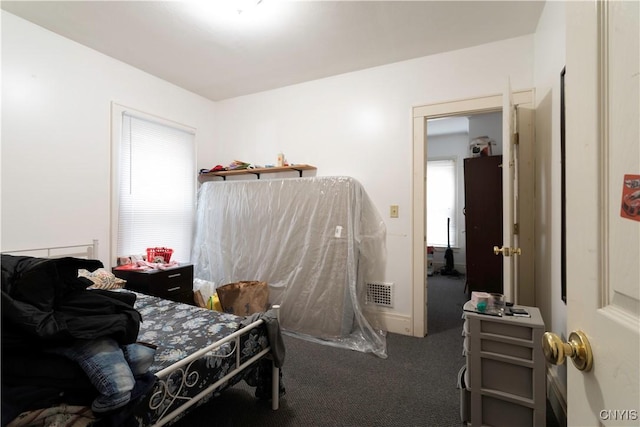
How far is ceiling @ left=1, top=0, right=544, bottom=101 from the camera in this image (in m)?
2.09

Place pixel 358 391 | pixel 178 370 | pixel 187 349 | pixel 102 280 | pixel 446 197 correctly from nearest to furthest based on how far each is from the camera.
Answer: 1. pixel 178 370
2. pixel 187 349
3. pixel 358 391
4. pixel 102 280
5. pixel 446 197

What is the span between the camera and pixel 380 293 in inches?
115

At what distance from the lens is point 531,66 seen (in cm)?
238

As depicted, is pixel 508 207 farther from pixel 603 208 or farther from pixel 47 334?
pixel 47 334

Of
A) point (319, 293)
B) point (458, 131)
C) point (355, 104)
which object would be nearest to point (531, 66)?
point (355, 104)

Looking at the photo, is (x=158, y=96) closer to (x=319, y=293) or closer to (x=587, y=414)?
(x=319, y=293)

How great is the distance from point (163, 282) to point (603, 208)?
3.10 meters

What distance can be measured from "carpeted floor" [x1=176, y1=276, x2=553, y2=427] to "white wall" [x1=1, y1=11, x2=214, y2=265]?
6.60 feet

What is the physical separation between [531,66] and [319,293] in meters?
2.74

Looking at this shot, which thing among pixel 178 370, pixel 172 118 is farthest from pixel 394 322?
pixel 172 118

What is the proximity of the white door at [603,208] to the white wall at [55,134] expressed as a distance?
3294mm

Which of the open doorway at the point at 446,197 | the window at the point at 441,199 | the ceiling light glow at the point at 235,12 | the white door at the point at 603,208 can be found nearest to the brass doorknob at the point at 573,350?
the white door at the point at 603,208

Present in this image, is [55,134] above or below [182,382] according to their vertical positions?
above

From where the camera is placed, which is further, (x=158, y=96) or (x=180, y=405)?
(x=158, y=96)
